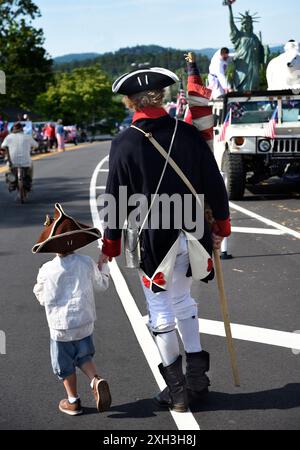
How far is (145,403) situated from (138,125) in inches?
67.0

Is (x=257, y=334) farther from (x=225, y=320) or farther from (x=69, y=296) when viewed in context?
(x=69, y=296)

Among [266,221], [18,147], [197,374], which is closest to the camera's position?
[197,374]

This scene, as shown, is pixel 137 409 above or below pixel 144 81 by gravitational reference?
below

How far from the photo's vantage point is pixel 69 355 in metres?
4.84

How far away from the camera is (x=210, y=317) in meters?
6.90

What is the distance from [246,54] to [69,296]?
1444cm

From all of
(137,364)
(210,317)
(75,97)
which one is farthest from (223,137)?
(75,97)

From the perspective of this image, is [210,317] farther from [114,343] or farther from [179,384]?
[179,384]

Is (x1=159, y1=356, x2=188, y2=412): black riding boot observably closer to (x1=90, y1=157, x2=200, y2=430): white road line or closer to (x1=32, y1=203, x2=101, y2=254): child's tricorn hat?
(x1=90, y1=157, x2=200, y2=430): white road line

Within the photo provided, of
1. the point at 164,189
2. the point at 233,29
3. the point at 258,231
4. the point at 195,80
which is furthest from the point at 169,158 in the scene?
the point at 233,29

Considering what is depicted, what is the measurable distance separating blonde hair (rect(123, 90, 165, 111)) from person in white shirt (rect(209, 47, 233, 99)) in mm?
13450

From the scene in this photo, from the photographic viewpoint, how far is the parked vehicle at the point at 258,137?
47.7ft

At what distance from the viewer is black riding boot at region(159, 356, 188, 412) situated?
4.76 m

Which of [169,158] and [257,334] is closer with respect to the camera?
[169,158]
